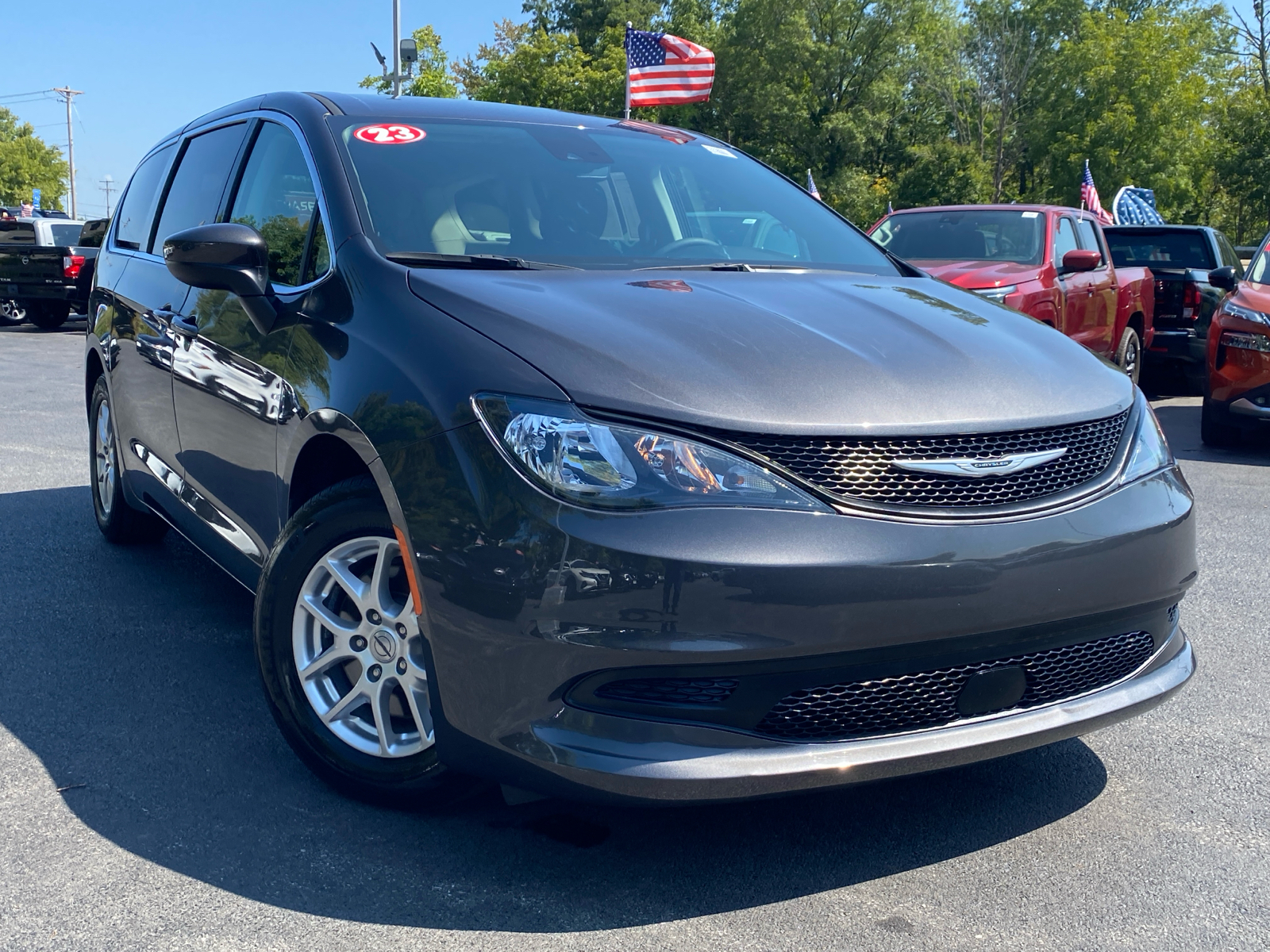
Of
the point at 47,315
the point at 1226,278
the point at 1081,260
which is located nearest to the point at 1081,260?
the point at 1081,260

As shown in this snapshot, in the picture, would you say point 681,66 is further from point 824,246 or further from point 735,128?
point 735,128

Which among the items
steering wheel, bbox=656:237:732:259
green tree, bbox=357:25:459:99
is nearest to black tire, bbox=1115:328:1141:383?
steering wheel, bbox=656:237:732:259

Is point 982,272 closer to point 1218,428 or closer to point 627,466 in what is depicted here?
point 1218,428

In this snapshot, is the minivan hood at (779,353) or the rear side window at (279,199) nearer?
the minivan hood at (779,353)

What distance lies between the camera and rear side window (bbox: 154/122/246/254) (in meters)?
4.19

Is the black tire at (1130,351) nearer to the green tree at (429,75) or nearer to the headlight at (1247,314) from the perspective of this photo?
the headlight at (1247,314)

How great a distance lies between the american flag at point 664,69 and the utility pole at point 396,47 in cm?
1142

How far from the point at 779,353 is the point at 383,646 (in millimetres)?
1086

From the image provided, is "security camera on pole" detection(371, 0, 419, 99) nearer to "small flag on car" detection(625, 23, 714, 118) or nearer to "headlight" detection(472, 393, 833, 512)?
"small flag on car" detection(625, 23, 714, 118)

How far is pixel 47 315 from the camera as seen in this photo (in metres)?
20.2

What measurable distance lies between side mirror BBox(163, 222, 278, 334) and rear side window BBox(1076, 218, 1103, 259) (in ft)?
29.6

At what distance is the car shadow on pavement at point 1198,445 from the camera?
8.42 m

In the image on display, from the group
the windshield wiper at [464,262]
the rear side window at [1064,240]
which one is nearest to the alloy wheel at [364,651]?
the windshield wiper at [464,262]

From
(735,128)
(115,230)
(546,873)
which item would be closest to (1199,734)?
(546,873)
